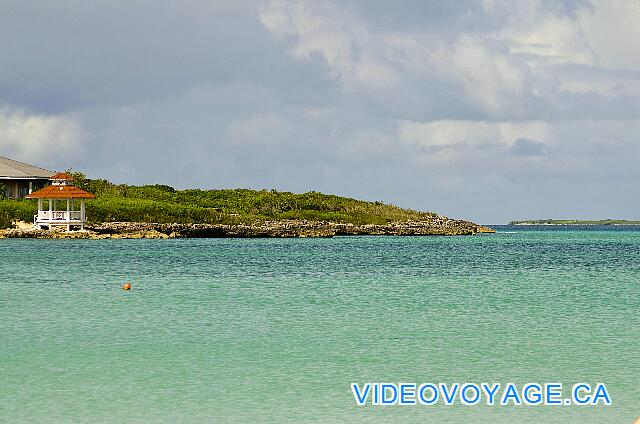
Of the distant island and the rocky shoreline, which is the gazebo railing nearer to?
the rocky shoreline

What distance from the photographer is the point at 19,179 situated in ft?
390

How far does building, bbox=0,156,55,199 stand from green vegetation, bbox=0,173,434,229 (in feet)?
14.3

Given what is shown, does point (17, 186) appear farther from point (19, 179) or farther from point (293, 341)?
point (293, 341)

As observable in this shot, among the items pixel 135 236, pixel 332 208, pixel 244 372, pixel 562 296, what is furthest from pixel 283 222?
pixel 244 372

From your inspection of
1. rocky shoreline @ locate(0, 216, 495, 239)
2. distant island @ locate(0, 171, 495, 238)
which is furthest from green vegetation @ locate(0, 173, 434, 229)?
rocky shoreline @ locate(0, 216, 495, 239)

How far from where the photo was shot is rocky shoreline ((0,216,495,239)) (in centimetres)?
10430

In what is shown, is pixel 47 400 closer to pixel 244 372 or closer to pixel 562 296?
pixel 244 372

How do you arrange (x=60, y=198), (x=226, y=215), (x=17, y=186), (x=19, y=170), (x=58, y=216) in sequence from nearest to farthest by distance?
(x=60, y=198) < (x=58, y=216) < (x=17, y=186) < (x=19, y=170) < (x=226, y=215)

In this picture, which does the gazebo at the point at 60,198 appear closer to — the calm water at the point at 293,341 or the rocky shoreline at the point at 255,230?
the rocky shoreline at the point at 255,230

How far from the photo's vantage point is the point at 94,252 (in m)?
78.2

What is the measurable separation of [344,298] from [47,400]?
23.2 metres

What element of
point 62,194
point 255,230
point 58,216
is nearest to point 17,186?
point 58,216

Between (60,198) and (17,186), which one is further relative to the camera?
(17,186)

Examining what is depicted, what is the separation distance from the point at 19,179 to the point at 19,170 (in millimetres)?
4152
